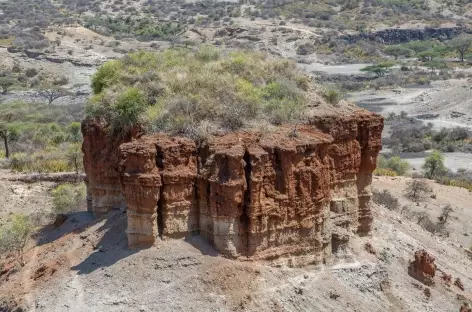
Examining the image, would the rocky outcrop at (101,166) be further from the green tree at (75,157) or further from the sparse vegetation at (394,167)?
the sparse vegetation at (394,167)

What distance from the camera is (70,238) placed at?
56.3 feet

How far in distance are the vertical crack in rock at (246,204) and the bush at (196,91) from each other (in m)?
1.35

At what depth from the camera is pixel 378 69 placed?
8550 cm

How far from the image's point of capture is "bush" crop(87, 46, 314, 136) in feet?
52.1

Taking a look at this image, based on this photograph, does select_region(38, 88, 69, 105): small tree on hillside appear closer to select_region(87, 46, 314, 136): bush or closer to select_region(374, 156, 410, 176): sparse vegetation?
select_region(374, 156, 410, 176): sparse vegetation

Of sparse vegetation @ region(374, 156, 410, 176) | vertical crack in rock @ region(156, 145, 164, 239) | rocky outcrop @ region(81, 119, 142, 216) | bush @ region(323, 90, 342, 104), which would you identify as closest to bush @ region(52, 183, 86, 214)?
rocky outcrop @ region(81, 119, 142, 216)

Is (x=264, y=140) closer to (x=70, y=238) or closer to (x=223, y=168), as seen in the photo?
(x=223, y=168)

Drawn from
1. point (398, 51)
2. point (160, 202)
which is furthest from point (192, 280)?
point (398, 51)

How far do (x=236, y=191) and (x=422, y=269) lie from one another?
701 cm

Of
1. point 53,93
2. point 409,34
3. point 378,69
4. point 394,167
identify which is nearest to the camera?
point 394,167

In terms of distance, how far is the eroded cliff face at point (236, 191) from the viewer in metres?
14.6

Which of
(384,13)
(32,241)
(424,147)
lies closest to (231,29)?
(384,13)

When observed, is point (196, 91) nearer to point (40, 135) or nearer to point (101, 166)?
point (101, 166)

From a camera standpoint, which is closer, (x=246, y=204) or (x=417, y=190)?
(x=246, y=204)
